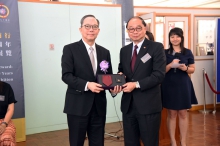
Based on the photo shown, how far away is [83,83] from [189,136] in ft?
8.81

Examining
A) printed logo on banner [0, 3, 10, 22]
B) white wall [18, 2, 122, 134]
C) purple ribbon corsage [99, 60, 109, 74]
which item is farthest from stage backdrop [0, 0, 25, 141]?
purple ribbon corsage [99, 60, 109, 74]

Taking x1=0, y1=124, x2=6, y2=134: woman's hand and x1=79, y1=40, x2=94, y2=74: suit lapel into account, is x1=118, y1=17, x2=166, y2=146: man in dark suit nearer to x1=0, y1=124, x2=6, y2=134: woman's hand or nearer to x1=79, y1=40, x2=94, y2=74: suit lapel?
x1=79, y1=40, x2=94, y2=74: suit lapel

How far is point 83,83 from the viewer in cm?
230

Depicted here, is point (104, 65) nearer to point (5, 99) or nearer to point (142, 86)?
point (142, 86)

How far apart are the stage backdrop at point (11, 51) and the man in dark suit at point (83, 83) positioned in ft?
6.40

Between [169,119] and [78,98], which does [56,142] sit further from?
[78,98]

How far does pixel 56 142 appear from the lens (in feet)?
13.9

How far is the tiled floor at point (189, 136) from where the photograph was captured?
4070mm

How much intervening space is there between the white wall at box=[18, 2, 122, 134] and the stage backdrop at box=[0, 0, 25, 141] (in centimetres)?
39

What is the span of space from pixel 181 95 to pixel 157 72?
1.20 metres

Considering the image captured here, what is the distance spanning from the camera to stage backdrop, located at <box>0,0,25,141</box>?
3971mm

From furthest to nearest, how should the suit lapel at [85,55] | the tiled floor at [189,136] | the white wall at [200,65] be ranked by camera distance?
the white wall at [200,65]
the tiled floor at [189,136]
the suit lapel at [85,55]

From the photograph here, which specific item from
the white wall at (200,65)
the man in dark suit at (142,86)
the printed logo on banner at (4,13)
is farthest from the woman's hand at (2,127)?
the white wall at (200,65)

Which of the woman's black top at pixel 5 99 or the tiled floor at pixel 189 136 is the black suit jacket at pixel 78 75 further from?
the tiled floor at pixel 189 136
